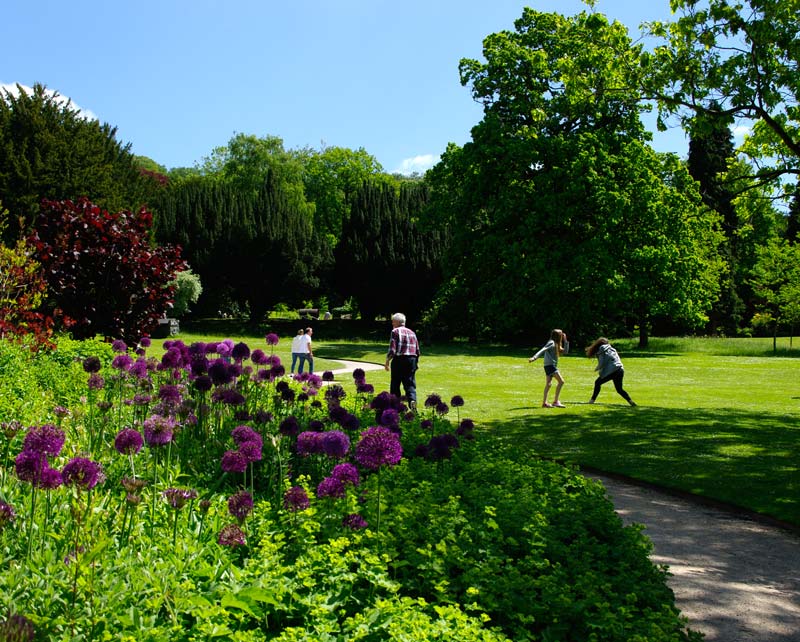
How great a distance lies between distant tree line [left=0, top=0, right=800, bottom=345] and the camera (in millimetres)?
13688

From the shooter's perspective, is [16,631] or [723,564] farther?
[723,564]

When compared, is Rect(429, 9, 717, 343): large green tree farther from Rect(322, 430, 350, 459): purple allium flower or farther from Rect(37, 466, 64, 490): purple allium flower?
Rect(37, 466, 64, 490): purple allium flower

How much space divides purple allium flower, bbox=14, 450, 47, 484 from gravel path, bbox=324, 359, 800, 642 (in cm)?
394

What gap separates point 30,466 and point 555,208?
1187 inches

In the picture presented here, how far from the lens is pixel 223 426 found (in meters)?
6.95

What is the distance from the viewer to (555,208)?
31.6 meters

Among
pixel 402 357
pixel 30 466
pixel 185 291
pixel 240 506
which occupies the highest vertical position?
pixel 185 291

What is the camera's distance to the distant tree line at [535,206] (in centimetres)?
1369

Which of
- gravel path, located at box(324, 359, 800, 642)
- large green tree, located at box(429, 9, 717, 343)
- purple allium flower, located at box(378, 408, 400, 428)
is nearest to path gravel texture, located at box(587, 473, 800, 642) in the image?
gravel path, located at box(324, 359, 800, 642)

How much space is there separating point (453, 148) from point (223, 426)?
3038 cm

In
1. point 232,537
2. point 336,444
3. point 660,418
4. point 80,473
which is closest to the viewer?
point 80,473

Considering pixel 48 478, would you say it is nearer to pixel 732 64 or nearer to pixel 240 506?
pixel 240 506

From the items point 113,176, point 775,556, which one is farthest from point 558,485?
point 113,176

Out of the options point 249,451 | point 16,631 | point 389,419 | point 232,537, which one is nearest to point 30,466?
point 232,537
